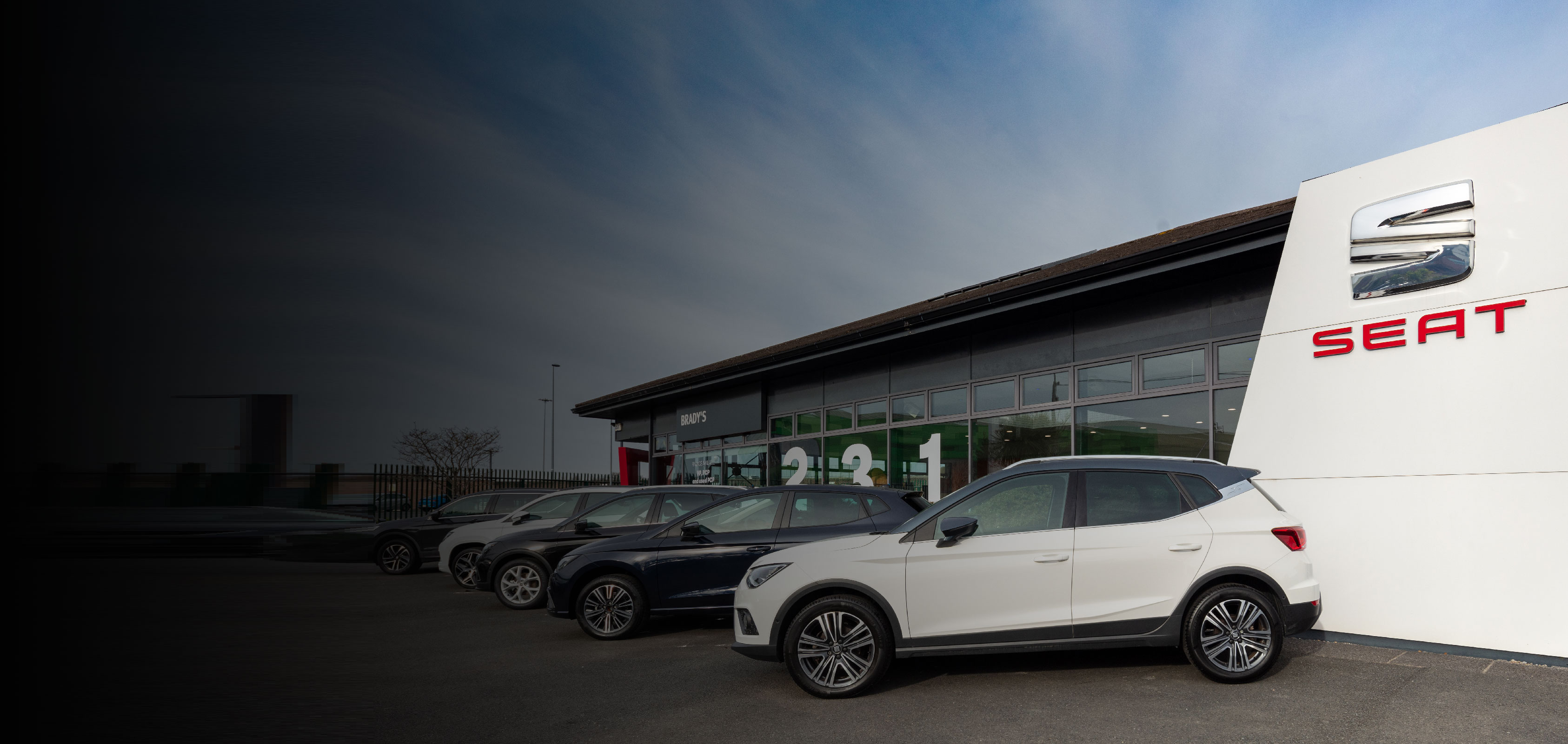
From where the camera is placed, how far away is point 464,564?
12.2m

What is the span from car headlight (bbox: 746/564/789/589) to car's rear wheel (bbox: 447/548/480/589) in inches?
300

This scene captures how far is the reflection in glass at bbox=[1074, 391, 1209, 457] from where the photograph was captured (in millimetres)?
9492

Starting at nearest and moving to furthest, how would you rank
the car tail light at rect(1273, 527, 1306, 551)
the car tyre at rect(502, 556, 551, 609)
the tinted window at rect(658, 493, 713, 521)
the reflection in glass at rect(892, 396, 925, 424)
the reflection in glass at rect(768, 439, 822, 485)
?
the car tail light at rect(1273, 527, 1306, 551) → the tinted window at rect(658, 493, 713, 521) → the car tyre at rect(502, 556, 551, 609) → the reflection in glass at rect(892, 396, 925, 424) → the reflection in glass at rect(768, 439, 822, 485)

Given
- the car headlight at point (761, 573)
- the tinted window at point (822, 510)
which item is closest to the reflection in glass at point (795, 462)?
the tinted window at point (822, 510)

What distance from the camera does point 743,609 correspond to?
590 centimetres

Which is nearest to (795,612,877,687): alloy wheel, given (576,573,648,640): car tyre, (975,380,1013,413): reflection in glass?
(576,573,648,640): car tyre

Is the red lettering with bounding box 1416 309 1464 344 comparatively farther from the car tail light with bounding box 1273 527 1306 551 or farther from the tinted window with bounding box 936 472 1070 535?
the tinted window with bounding box 936 472 1070 535

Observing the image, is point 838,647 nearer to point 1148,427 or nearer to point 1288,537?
point 1288,537

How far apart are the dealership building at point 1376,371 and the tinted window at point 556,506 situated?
21.2ft

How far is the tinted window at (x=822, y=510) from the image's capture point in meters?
7.89

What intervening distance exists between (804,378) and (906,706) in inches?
440

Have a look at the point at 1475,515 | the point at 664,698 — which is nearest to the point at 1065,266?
the point at 1475,515

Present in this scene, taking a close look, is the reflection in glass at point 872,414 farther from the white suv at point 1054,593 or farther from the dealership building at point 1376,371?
the white suv at point 1054,593

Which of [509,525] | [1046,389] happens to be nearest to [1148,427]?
[1046,389]
